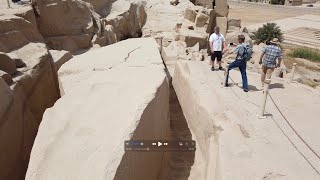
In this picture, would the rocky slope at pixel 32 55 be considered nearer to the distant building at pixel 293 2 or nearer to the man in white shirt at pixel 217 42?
the man in white shirt at pixel 217 42

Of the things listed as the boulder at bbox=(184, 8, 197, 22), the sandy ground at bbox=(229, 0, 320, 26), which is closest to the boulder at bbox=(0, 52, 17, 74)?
the boulder at bbox=(184, 8, 197, 22)

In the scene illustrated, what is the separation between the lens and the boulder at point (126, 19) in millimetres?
13788

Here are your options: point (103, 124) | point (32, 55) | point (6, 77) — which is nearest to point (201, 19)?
point (32, 55)

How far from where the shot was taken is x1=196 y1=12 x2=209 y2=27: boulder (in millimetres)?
15109

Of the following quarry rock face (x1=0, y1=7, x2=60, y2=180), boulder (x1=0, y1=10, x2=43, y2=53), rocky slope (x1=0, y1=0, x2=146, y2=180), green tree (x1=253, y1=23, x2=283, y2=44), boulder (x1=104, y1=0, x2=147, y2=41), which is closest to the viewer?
quarry rock face (x1=0, y1=7, x2=60, y2=180)

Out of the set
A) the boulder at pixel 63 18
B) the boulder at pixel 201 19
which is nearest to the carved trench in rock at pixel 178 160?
the boulder at pixel 63 18

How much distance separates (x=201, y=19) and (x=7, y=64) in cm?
1003

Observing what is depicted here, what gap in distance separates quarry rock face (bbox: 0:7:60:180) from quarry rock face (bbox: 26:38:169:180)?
3.22 ft

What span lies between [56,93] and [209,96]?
3.82 meters

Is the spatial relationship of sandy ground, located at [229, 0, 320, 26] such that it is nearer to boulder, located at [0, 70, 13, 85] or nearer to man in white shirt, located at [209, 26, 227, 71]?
man in white shirt, located at [209, 26, 227, 71]

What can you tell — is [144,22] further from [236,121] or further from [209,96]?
[236,121]

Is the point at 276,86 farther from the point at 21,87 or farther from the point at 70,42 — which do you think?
the point at 70,42

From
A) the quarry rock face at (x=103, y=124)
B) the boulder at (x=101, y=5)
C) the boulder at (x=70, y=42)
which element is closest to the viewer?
the quarry rock face at (x=103, y=124)

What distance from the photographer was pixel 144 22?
15773 millimetres
